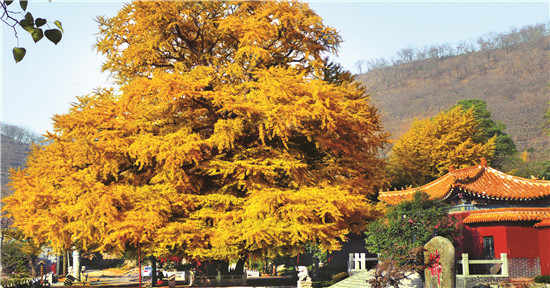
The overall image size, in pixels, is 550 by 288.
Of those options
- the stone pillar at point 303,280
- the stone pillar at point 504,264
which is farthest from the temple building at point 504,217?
the stone pillar at point 303,280

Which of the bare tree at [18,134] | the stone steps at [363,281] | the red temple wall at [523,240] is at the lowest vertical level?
the stone steps at [363,281]

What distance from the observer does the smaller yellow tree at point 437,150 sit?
4378cm

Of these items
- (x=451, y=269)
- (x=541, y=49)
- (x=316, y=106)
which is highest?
(x=541, y=49)

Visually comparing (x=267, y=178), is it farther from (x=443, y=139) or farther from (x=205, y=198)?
(x=443, y=139)

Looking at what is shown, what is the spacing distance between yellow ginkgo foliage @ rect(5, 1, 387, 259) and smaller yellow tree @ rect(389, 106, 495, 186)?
75.0ft

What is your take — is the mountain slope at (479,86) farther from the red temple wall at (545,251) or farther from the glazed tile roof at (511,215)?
the red temple wall at (545,251)

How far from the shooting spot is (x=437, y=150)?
44781 millimetres

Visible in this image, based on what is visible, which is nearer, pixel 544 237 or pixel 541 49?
pixel 544 237

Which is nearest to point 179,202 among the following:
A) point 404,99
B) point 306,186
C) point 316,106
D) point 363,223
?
point 306,186

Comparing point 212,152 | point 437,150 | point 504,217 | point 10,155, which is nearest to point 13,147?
point 10,155

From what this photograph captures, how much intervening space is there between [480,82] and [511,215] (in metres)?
120

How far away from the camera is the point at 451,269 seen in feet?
52.6

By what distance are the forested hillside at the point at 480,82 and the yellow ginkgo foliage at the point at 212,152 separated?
262 feet

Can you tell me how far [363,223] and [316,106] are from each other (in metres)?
6.04
